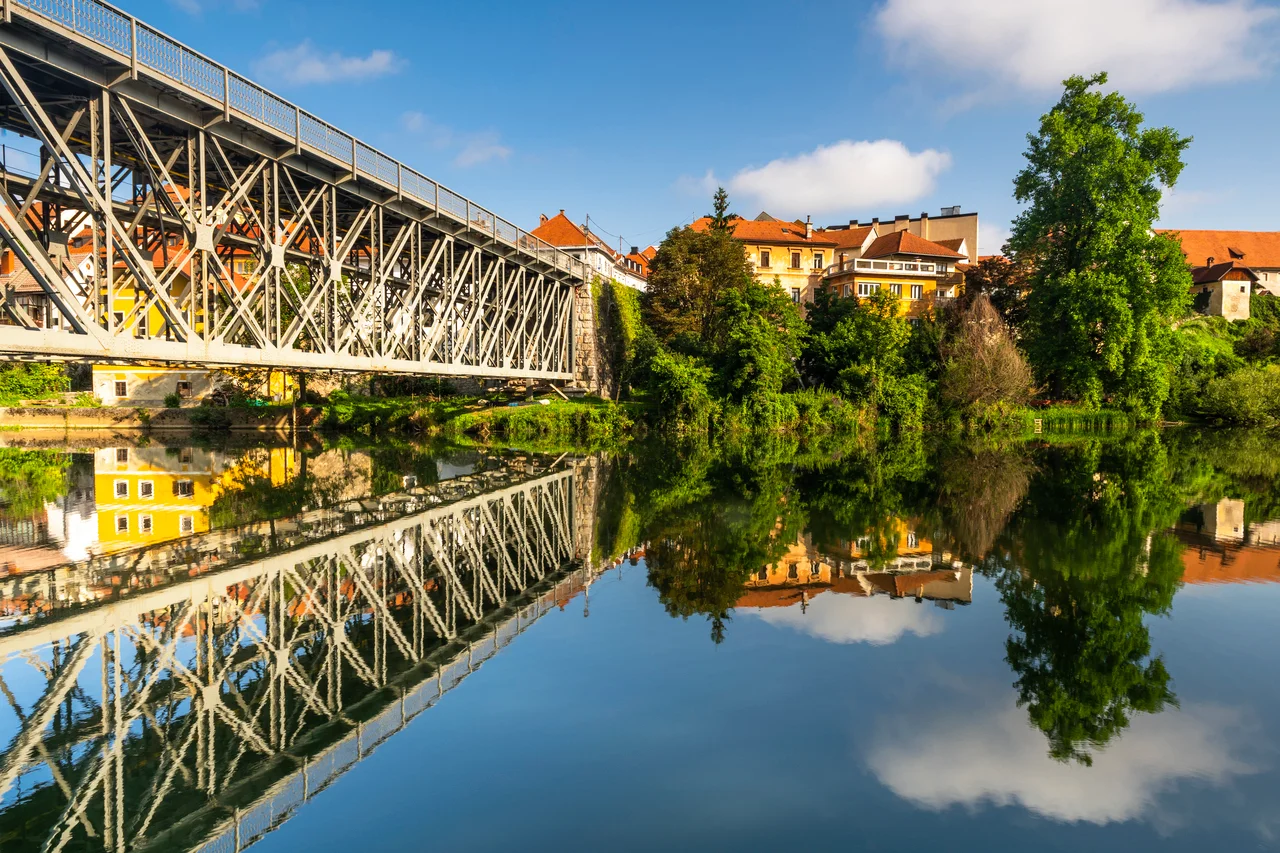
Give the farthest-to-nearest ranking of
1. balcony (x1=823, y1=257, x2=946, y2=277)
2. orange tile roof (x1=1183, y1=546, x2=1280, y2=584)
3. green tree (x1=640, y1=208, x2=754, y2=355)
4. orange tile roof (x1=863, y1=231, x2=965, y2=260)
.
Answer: orange tile roof (x1=863, y1=231, x2=965, y2=260) < balcony (x1=823, y1=257, x2=946, y2=277) < green tree (x1=640, y1=208, x2=754, y2=355) < orange tile roof (x1=1183, y1=546, x2=1280, y2=584)

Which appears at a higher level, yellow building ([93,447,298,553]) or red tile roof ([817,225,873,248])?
red tile roof ([817,225,873,248])

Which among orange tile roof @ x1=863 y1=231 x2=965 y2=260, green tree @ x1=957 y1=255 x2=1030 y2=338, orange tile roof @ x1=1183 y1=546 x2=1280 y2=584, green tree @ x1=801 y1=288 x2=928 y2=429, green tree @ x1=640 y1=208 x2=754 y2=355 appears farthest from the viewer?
orange tile roof @ x1=863 y1=231 x2=965 y2=260

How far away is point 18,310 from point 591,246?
129 feet

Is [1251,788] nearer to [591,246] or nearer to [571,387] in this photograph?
[571,387]

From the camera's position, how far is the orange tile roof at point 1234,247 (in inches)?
2832

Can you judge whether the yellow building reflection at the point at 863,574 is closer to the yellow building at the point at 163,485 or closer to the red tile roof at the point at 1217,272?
the yellow building at the point at 163,485

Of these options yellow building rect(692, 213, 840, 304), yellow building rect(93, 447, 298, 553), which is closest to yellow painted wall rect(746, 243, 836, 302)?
yellow building rect(692, 213, 840, 304)

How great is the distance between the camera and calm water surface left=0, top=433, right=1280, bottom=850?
5.32m

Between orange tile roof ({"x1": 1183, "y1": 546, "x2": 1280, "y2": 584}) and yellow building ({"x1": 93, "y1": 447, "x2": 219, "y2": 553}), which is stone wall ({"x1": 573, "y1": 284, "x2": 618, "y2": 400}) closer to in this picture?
yellow building ({"x1": 93, "y1": 447, "x2": 219, "y2": 553})

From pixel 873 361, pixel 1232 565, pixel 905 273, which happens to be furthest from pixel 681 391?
pixel 1232 565

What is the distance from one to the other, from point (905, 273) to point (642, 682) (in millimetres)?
55283

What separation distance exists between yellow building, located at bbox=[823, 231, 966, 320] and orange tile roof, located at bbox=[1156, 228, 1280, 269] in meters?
29.3

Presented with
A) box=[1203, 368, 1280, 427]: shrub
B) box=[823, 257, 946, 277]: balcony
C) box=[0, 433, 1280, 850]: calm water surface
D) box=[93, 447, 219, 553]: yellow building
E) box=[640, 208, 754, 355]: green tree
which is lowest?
box=[0, 433, 1280, 850]: calm water surface

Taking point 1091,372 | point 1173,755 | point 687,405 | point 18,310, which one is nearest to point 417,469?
point 18,310
